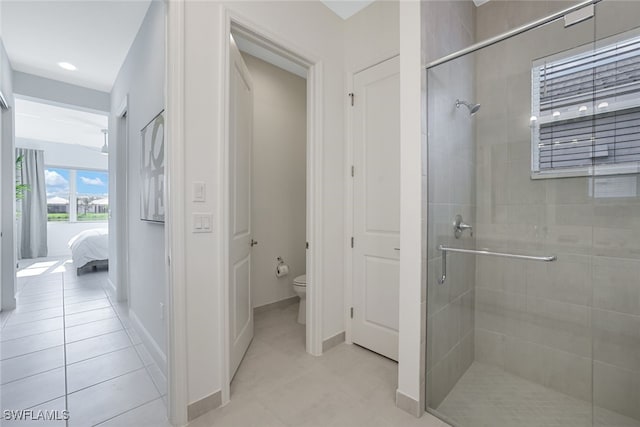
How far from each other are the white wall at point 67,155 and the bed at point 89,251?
262 centimetres

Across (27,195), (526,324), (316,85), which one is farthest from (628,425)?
(27,195)

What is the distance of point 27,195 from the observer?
6.34 m

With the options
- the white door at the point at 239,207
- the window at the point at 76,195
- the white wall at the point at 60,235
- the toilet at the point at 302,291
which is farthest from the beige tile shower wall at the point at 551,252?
the white wall at the point at 60,235

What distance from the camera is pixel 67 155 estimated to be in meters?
6.85

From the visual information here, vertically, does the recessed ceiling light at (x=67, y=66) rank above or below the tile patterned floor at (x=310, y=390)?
above

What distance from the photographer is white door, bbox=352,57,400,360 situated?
84.0 inches

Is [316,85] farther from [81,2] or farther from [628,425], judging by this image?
[628,425]

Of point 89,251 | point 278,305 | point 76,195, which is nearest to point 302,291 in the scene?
point 278,305

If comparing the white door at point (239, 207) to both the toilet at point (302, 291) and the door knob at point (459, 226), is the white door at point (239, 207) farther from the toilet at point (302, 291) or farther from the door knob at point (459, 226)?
the door knob at point (459, 226)

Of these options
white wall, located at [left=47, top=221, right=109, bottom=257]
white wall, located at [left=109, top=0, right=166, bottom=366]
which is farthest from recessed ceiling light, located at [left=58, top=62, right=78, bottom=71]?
white wall, located at [left=47, top=221, right=109, bottom=257]

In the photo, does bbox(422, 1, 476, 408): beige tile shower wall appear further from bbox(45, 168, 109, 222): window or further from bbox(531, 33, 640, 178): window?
bbox(45, 168, 109, 222): window

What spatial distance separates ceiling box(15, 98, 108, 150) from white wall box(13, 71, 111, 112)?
568 millimetres

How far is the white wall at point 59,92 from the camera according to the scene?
3455mm

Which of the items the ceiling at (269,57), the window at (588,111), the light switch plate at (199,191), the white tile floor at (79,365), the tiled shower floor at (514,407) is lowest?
the white tile floor at (79,365)
